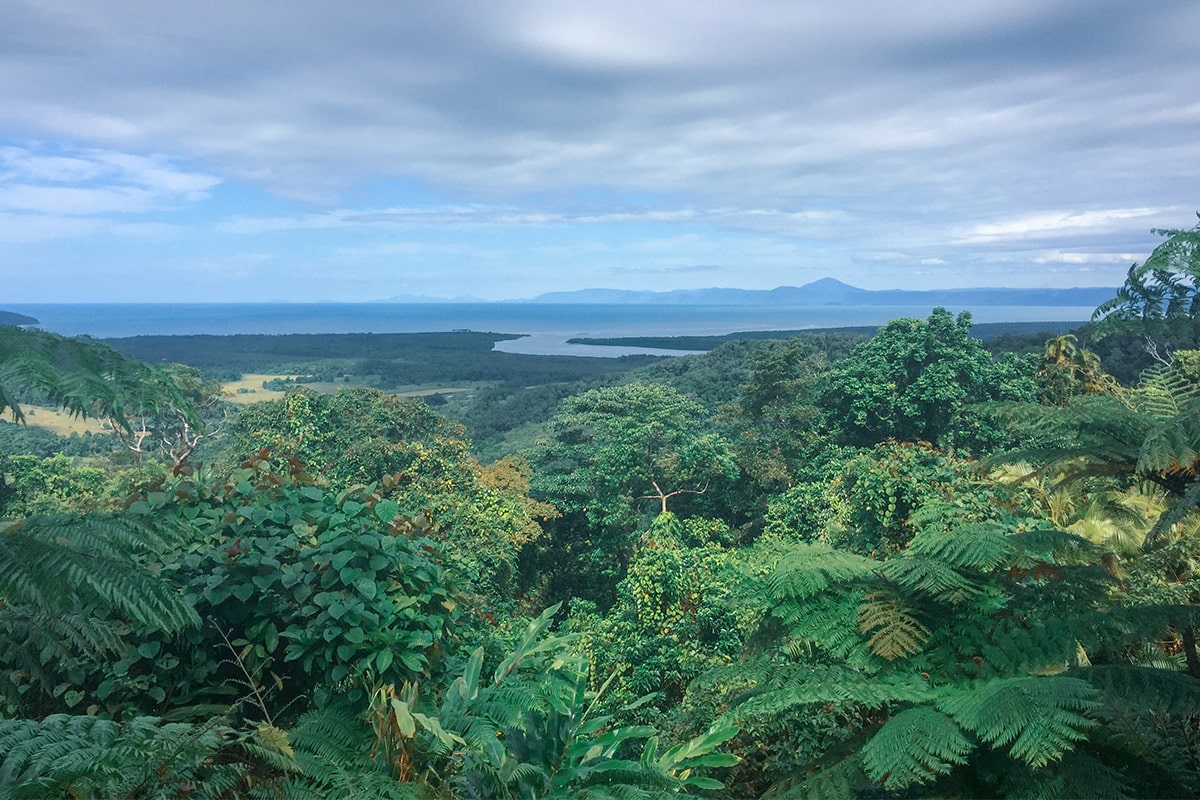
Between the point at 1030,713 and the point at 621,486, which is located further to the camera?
the point at 621,486

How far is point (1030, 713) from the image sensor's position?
87.4 inches

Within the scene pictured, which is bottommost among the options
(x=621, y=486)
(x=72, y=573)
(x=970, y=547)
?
(x=621, y=486)

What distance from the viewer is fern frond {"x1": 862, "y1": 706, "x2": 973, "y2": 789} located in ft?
7.29

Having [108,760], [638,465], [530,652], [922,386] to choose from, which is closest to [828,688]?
[530,652]

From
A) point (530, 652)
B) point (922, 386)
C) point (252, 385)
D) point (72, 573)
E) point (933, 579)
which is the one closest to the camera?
point (72, 573)

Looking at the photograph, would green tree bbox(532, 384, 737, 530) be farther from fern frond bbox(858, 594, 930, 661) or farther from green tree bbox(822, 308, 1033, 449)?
fern frond bbox(858, 594, 930, 661)

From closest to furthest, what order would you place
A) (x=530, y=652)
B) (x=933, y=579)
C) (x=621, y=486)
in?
(x=933, y=579)
(x=530, y=652)
(x=621, y=486)

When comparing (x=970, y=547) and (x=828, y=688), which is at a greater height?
(x=970, y=547)

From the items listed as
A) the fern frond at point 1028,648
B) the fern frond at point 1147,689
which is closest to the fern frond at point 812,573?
the fern frond at point 1028,648

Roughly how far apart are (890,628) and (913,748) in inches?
26.7

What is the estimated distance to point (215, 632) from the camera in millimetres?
3127

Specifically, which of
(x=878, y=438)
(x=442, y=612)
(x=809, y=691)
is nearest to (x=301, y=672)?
(x=442, y=612)

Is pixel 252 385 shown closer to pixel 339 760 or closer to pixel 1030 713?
pixel 339 760

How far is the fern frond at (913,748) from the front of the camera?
7.29 feet
